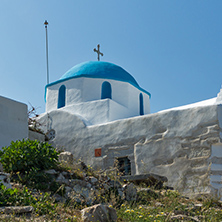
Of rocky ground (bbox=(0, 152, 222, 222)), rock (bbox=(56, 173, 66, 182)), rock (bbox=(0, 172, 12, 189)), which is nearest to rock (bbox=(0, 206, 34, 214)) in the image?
rocky ground (bbox=(0, 152, 222, 222))

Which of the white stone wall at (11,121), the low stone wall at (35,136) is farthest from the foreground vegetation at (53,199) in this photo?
the low stone wall at (35,136)

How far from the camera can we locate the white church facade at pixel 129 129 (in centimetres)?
824

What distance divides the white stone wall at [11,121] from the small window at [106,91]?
16.5ft

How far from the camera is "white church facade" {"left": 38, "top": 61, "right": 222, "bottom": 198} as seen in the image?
8242 mm

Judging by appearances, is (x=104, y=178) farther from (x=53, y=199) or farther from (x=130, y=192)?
(x=53, y=199)

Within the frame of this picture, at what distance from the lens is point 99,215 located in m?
3.69

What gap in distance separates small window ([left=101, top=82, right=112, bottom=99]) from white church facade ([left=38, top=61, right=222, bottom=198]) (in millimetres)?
38

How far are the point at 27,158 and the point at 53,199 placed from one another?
124 cm

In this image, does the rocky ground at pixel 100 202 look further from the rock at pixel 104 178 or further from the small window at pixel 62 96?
the small window at pixel 62 96

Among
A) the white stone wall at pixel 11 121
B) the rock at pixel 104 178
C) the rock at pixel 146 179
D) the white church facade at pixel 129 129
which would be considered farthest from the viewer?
the white church facade at pixel 129 129

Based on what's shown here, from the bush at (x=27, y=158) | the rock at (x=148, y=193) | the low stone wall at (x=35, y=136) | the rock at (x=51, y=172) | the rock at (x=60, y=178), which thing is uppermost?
the low stone wall at (x=35, y=136)

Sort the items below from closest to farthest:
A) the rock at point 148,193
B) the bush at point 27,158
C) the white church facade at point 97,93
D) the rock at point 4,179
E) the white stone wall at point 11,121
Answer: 1. the rock at point 4,179
2. the bush at point 27,158
3. the rock at point 148,193
4. the white stone wall at point 11,121
5. the white church facade at point 97,93

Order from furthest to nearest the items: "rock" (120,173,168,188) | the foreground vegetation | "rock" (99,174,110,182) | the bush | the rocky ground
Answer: "rock" (120,173,168,188), "rock" (99,174,110,182), the bush, the foreground vegetation, the rocky ground

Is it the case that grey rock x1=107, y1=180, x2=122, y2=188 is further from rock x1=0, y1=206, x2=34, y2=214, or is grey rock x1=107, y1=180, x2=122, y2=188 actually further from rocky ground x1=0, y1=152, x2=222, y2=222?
rock x1=0, y1=206, x2=34, y2=214
